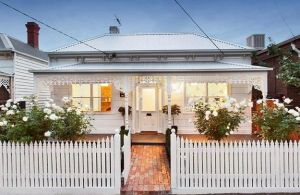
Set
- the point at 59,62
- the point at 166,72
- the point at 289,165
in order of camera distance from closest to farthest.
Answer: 1. the point at 289,165
2. the point at 166,72
3. the point at 59,62

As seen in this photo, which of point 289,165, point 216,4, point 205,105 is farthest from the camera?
point 216,4

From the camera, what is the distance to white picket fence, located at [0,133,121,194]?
700cm

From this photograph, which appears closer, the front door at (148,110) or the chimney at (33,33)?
the front door at (148,110)

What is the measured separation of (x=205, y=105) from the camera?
9.46m

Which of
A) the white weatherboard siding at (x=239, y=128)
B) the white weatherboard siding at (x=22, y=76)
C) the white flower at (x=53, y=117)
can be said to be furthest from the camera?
the white weatherboard siding at (x=22, y=76)

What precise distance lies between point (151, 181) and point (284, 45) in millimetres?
11853

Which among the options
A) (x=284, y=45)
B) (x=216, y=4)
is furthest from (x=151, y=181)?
(x=284, y=45)

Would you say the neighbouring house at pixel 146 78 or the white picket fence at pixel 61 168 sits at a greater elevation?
the neighbouring house at pixel 146 78

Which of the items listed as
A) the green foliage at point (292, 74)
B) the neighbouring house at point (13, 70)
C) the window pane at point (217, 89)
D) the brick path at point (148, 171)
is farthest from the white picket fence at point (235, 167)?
the neighbouring house at point (13, 70)

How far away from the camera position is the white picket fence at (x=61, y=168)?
275 inches

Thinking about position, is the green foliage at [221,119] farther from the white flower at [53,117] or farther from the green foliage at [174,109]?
the green foliage at [174,109]

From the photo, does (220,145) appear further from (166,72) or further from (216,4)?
(216,4)

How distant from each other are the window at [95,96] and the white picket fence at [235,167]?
A: 9178 millimetres

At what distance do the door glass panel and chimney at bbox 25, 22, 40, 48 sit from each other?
11.0m
